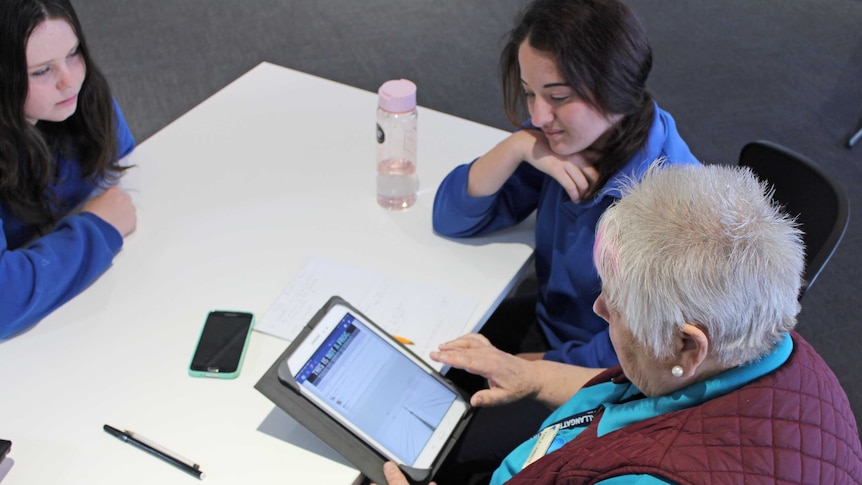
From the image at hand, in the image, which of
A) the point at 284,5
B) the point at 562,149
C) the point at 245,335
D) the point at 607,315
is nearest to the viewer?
the point at 607,315

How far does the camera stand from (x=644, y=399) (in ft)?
3.07

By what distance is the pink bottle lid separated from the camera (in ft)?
4.74

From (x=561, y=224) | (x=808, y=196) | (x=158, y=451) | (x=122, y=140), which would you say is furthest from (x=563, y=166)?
(x=122, y=140)

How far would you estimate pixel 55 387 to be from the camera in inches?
45.9

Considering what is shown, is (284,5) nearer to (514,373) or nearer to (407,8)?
(407,8)

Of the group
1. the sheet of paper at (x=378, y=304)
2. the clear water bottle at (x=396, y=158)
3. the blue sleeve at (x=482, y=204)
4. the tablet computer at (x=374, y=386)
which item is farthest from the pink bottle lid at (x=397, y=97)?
the tablet computer at (x=374, y=386)

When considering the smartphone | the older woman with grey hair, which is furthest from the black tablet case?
the older woman with grey hair

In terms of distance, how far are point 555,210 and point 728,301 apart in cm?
71

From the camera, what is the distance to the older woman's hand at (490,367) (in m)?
1.25

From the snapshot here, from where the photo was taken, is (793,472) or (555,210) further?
(555,210)

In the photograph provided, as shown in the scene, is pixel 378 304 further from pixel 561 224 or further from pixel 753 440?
pixel 753 440

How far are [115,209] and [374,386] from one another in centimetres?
70

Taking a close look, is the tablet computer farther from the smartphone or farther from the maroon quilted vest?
the maroon quilted vest

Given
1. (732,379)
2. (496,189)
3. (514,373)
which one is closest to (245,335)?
(514,373)
